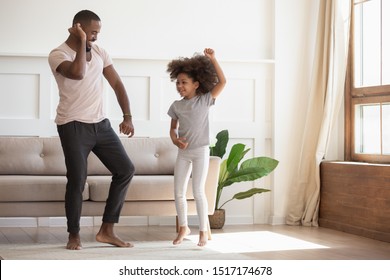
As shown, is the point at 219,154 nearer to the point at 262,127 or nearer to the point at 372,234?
the point at 262,127

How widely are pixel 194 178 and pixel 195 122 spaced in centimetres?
33

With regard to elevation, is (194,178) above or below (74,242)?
above

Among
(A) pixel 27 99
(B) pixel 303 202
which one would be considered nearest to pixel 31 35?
(A) pixel 27 99

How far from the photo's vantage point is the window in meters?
5.62

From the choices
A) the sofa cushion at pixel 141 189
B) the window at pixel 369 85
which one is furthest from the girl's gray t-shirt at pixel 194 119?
the window at pixel 369 85

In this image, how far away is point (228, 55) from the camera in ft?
20.5

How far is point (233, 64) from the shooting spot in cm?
621

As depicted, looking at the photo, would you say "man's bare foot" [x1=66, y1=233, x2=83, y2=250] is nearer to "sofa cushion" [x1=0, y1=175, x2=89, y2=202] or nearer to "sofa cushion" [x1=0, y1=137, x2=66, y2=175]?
"sofa cushion" [x1=0, y1=175, x2=89, y2=202]

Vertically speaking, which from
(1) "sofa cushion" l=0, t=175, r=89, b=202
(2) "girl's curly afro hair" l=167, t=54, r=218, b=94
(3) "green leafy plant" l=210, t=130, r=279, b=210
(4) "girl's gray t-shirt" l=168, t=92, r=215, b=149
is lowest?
(1) "sofa cushion" l=0, t=175, r=89, b=202

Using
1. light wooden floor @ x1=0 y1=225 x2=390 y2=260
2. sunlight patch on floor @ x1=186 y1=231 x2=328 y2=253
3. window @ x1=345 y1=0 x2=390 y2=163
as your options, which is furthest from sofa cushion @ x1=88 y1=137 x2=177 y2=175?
window @ x1=345 y1=0 x2=390 y2=163

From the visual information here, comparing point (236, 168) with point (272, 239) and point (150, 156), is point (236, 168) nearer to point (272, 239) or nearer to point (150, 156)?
point (150, 156)

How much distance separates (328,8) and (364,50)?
0.43m

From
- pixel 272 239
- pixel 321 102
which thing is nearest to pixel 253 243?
pixel 272 239

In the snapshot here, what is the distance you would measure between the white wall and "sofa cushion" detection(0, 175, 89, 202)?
119 cm
